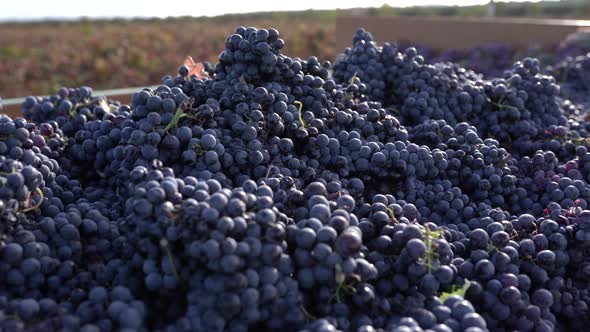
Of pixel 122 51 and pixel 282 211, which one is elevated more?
→ pixel 282 211

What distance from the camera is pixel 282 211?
1092mm

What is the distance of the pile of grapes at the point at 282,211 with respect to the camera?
94 centimetres

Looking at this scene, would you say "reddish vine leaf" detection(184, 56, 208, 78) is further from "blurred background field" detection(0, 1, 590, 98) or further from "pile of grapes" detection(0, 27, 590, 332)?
"blurred background field" detection(0, 1, 590, 98)

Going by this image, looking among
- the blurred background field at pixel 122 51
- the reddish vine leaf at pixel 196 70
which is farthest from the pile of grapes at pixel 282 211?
the blurred background field at pixel 122 51

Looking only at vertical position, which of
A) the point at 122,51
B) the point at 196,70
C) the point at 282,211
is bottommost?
the point at 122,51

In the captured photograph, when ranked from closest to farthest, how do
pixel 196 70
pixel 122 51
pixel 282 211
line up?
pixel 282 211 → pixel 196 70 → pixel 122 51

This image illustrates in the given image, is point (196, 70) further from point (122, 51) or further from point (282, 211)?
point (122, 51)

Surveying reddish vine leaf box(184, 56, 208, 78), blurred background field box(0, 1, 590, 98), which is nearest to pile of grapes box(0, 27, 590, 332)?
reddish vine leaf box(184, 56, 208, 78)

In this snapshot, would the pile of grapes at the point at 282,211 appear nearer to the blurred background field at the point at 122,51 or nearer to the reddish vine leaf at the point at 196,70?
the reddish vine leaf at the point at 196,70

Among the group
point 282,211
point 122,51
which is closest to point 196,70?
point 282,211

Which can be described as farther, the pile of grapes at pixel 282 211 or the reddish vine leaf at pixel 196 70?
the reddish vine leaf at pixel 196 70

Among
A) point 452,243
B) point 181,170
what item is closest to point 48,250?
point 181,170

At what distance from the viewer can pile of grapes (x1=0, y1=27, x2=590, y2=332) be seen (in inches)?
37.0

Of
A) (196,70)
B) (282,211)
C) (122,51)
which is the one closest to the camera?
(282,211)
